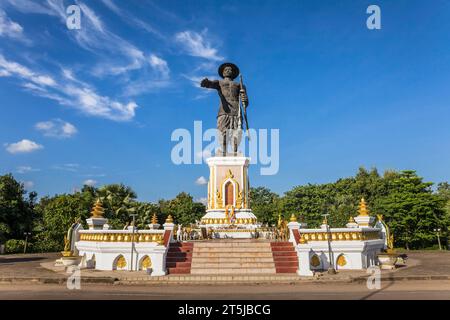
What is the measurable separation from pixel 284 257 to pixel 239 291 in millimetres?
4749

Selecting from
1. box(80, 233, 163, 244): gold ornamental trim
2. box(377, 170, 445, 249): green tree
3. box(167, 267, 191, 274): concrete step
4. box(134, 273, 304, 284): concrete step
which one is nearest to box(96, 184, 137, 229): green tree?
box(80, 233, 163, 244): gold ornamental trim

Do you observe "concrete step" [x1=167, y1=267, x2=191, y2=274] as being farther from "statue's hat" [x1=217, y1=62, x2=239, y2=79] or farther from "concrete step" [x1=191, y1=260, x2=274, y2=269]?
"statue's hat" [x1=217, y1=62, x2=239, y2=79]

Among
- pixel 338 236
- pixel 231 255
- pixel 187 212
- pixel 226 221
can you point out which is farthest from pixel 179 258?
pixel 187 212

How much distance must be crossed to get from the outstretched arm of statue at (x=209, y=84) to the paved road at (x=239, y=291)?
18296 millimetres

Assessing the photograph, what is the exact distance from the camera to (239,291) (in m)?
10.8

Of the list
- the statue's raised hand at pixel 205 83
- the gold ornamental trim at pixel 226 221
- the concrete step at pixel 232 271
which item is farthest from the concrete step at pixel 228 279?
the statue's raised hand at pixel 205 83

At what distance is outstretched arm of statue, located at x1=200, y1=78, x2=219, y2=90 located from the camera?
2677cm

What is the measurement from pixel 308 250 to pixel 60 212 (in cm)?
2366

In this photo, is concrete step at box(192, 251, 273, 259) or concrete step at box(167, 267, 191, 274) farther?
concrete step at box(192, 251, 273, 259)

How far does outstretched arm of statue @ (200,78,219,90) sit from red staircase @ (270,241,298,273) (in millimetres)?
15346

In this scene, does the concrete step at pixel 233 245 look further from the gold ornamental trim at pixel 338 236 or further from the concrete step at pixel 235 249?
the gold ornamental trim at pixel 338 236

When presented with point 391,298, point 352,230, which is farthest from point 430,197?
point 391,298

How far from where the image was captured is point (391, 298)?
9492 mm
